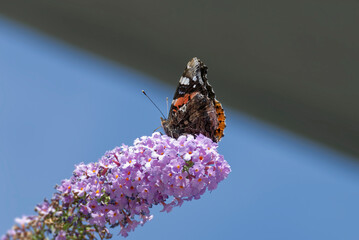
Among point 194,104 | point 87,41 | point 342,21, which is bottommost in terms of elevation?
point 194,104

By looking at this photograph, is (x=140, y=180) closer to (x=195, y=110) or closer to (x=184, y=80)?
(x=195, y=110)

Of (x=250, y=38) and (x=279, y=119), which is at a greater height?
(x=250, y=38)

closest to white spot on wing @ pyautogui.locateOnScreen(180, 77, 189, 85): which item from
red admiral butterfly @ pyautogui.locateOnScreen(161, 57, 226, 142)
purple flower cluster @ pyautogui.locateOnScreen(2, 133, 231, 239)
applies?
red admiral butterfly @ pyautogui.locateOnScreen(161, 57, 226, 142)

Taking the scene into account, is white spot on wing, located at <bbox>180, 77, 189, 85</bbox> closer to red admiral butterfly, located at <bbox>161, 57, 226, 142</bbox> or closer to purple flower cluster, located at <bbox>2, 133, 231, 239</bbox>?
red admiral butterfly, located at <bbox>161, 57, 226, 142</bbox>

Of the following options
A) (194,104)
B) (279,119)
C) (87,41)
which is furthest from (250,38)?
(194,104)

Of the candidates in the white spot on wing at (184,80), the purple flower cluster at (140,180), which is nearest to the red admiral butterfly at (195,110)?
the white spot on wing at (184,80)

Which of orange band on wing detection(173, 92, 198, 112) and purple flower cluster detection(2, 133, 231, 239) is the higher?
orange band on wing detection(173, 92, 198, 112)

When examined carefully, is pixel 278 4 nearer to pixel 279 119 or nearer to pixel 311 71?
pixel 311 71
